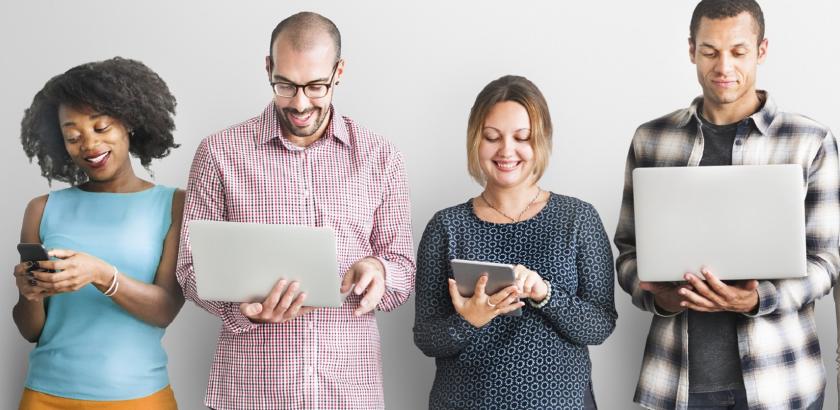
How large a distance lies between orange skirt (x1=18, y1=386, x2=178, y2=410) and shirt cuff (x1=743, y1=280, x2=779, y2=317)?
5.25 feet

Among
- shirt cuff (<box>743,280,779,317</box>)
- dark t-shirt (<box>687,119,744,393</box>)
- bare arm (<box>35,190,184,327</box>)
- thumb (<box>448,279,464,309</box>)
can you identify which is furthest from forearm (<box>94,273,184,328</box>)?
shirt cuff (<box>743,280,779,317</box>)

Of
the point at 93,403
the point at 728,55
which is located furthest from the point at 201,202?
the point at 728,55

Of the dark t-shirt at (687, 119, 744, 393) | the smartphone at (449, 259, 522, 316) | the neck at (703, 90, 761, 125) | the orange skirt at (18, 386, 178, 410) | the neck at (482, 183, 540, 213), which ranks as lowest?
the orange skirt at (18, 386, 178, 410)

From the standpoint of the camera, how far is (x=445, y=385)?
234 centimetres

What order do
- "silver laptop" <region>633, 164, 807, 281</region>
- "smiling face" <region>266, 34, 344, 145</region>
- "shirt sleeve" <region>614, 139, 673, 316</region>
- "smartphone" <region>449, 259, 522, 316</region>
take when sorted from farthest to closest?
1. "shirt sleeve" <region>614, 139, 673, 316</region>
2. "smiling face" <region>266, 34, 344, 145</region>
3. "silver laptop" <region>633, 164, 807, 281</region>
4. "smartphone" <region>449, 259, 522, 316</region>

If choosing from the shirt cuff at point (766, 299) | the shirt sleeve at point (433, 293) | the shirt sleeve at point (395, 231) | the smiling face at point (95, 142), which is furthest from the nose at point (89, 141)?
the shirt cuff at point (766, 299)

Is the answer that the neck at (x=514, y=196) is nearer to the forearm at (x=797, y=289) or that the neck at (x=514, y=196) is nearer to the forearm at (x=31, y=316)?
the forearm at (x=797, y=289)

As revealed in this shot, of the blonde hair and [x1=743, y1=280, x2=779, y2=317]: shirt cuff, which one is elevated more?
the blonde hair

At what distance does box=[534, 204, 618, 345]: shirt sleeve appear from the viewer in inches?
88.2

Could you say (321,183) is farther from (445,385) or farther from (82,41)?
(82,41)

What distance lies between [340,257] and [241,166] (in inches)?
13.9

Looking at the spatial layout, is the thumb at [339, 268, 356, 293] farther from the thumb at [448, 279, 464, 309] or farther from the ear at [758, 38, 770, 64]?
the ear at [758, 38, 770, 64]

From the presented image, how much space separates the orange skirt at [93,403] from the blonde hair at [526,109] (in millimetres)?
1082

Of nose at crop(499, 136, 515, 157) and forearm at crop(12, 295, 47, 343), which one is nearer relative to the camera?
nose at crop(499, 136, 515, 157)
